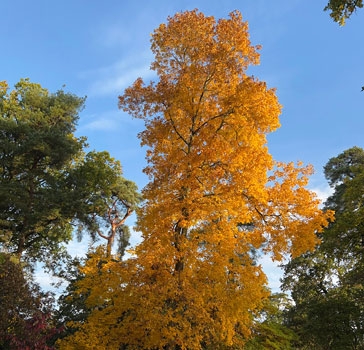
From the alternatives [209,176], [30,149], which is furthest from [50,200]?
[209,176]

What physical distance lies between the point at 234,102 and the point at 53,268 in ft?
60.3

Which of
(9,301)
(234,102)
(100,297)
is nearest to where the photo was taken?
(100,297)

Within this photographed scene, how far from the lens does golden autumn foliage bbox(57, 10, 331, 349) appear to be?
8.47 metres

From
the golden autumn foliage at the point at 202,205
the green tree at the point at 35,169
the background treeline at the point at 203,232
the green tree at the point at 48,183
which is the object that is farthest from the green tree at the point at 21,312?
the green tree at the point at 35,169

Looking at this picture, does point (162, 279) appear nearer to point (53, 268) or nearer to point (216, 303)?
point (216, 303)

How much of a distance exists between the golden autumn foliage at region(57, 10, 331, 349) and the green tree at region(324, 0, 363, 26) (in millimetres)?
2345

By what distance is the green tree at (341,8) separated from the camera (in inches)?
344

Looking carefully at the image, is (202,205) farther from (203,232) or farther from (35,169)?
(35,169)

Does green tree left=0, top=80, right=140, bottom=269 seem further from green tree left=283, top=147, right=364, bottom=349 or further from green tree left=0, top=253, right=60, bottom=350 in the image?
green tree left=283, top=147, right=364, bottom=349

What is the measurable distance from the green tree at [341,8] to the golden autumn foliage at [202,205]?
2345 mm

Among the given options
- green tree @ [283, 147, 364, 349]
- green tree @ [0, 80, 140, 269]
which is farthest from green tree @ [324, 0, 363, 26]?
green tree @ [0, 80, 140, 269]

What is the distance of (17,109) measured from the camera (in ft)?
81.4

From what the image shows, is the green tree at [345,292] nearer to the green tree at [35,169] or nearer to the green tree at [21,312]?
the green tree at [21,312]

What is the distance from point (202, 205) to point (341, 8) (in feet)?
19.3
